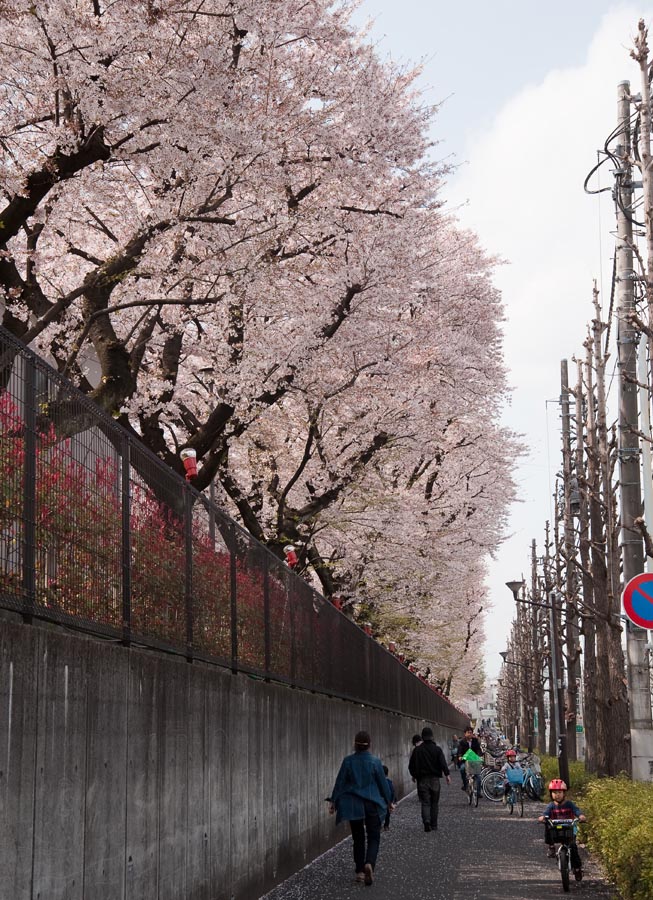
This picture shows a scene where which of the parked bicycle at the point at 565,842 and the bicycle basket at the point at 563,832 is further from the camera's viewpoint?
the bicycle basket at the point at 563,832

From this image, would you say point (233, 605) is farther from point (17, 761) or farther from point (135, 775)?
point (17, 761)

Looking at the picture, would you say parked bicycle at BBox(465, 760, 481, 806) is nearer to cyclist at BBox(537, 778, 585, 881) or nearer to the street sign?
cyclist at BBox(537, 778, 585, 881)

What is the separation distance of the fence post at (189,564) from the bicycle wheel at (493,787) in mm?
22078

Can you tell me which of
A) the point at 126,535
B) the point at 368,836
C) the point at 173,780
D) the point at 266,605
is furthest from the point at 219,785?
the point at 266,605

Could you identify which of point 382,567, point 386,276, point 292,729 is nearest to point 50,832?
point 292,729

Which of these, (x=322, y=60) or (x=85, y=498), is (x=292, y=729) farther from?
(x=322, y=60)

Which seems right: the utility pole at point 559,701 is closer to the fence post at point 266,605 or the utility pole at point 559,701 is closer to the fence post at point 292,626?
the fence post at point 292,626

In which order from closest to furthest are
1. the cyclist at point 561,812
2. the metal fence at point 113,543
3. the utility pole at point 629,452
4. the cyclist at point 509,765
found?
the metal fence at point 113,543 < the cyclist at point 561,812 < the utility pole at point 629,452 < the cyclist at point 509,765

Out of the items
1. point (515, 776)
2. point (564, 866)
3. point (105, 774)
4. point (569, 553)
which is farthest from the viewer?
point (569, 553)

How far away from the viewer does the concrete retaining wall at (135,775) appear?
539 cm

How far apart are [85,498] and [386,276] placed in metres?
13.6

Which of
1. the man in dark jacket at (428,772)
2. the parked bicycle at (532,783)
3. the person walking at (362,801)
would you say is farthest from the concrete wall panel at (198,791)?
the parked bicycle at (532,783)

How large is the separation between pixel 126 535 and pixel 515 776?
20.3 metres

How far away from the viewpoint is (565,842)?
481 inches
